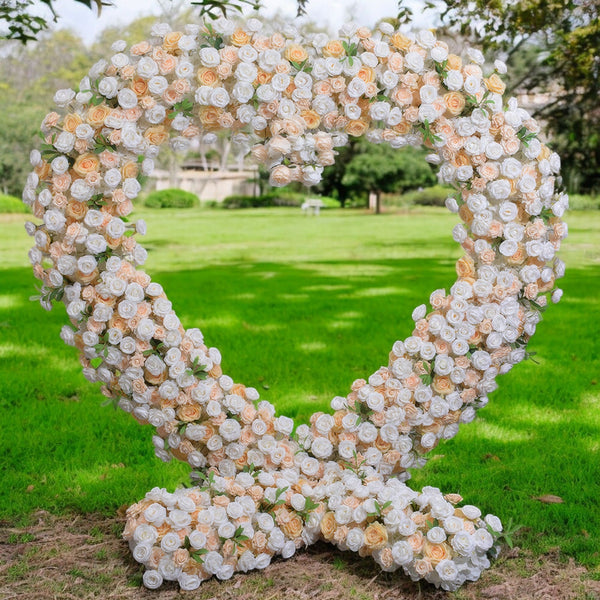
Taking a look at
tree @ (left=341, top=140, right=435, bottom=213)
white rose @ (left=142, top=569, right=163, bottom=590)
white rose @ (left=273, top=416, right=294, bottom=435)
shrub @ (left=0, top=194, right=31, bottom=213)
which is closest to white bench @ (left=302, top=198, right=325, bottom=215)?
tree @ (left=341, top=140, right=435, bottom=213)

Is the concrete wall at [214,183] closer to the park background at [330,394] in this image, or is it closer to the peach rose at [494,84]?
the park background at [330,394]

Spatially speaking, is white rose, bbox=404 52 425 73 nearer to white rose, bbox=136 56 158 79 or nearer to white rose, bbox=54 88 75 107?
white rose, bbox=136 56 158 79

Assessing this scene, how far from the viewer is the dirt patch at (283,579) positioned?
2.93 m

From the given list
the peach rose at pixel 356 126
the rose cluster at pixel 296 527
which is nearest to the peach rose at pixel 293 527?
the rose cluster at pixel 296 527

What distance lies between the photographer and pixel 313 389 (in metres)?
5.38

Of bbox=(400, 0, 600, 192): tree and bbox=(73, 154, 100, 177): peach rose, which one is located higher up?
bbox=(400, 0, 600, 192): tree

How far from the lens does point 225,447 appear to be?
3270mm

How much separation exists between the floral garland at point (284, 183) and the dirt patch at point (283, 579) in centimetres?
7

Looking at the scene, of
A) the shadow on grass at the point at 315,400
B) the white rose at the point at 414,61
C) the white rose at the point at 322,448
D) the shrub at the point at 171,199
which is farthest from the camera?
the shrub at the point at 171,199

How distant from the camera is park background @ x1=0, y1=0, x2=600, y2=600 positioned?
10.2 feet

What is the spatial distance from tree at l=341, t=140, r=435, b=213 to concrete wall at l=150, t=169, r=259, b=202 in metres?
9.57

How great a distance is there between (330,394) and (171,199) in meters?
28.5

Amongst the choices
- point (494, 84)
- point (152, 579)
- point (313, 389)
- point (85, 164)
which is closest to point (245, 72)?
point (85, 164)

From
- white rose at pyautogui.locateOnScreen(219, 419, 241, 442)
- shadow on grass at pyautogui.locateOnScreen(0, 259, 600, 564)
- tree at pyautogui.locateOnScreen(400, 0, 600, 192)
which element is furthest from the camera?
tree at pyautogui.locateOnScreen(400, 0, 600, 192)
